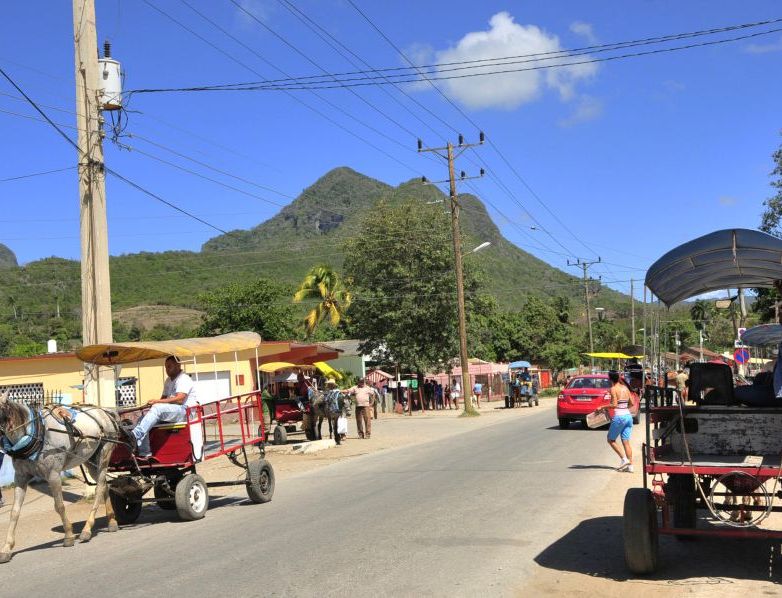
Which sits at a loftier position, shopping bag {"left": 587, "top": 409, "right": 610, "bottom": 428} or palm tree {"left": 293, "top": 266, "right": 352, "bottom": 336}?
palm tree {"left": 293, "top": 266, "right": 352, "bottom": 336}

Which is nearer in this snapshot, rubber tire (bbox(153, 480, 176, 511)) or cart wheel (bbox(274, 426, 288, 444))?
rubber tire (bbox(153, 480, 176, 511))

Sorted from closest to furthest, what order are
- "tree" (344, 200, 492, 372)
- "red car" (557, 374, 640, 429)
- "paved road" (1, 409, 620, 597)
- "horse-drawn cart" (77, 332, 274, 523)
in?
"paved road" (1, 409, 620, 597) < "horse-drawn cart" (77, 332, 274, 523) < "red car" (557, 374, 640, 429) < "tree" (344, 200, 492, 372)

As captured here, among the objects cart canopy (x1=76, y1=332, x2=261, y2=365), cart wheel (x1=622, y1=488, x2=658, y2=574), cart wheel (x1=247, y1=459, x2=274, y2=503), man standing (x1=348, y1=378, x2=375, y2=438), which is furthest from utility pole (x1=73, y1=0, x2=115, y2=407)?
man standing (x1=348, y1=378, x2=375, y2=438)

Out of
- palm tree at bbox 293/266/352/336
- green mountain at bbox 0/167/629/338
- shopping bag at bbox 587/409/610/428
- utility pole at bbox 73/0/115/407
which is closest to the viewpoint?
utility pole at bbox 73/0/115/407

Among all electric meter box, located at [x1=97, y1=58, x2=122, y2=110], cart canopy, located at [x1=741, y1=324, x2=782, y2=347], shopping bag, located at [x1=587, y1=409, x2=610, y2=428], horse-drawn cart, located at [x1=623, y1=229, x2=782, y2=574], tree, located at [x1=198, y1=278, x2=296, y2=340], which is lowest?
shopping bag, located at [x1=587, y1=409, x2=610, y2=428]

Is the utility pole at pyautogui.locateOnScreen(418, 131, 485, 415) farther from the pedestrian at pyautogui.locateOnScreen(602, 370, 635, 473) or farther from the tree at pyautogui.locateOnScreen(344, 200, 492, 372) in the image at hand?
the pedestrian at pyautogui.locateOnScreen(602, 370, 635, 473)

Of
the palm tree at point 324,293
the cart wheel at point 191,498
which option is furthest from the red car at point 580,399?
the palm tree at point 324,293

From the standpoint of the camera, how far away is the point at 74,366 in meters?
32.8

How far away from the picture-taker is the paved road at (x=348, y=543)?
7418 millimetres

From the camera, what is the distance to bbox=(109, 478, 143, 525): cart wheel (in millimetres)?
11109

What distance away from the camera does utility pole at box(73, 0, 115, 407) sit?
A: 1529cm

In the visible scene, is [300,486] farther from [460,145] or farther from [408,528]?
[460,145]

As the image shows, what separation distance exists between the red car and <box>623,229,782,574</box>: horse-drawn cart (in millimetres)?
16889

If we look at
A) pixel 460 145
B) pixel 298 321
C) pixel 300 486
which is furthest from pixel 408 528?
pixel 298 321
